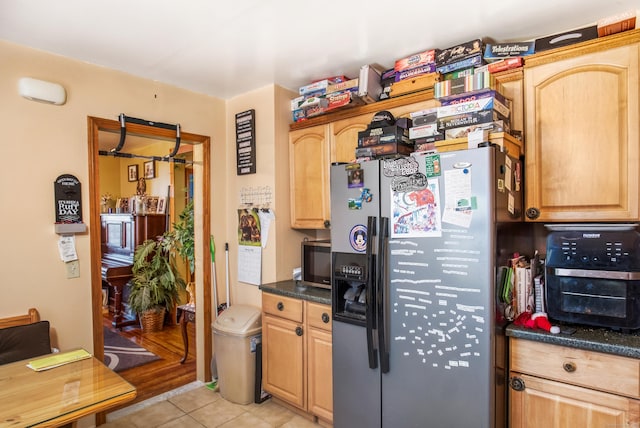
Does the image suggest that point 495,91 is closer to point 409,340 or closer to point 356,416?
point 409,340

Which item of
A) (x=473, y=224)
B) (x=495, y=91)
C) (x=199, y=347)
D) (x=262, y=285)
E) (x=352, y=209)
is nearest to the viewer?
(x=473, y=224)

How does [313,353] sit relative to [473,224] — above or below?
below

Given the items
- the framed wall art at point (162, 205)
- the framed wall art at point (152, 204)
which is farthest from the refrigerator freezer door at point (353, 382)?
the framed wall art at point (152, 204)

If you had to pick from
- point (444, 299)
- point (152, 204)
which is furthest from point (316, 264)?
point (152, 204)

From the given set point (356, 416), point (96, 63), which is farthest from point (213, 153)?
point (356, 416)

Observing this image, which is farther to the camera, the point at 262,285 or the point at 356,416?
the point at 262,285

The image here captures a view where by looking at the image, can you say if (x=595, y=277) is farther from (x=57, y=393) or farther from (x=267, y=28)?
(x=57, y=393)

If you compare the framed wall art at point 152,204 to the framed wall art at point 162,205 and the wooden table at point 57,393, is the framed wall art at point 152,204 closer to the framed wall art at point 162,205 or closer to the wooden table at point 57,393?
the framed wall art at point 162,205

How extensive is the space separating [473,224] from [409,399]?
939mm

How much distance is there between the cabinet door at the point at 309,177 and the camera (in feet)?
9.47

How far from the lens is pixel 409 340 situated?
1.93m

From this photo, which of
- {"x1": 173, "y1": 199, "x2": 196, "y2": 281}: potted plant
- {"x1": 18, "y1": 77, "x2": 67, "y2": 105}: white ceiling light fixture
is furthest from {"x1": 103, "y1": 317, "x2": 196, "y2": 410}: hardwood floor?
{"x1": 18, "y1": 77, "x2": 67, "y2": 105}: white ceiling light fixture

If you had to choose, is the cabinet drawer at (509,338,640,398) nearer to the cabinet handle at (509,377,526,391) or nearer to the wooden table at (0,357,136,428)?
→ the cabinet handle at (509,377,526,391)

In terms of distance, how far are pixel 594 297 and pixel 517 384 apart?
536 millimetres
